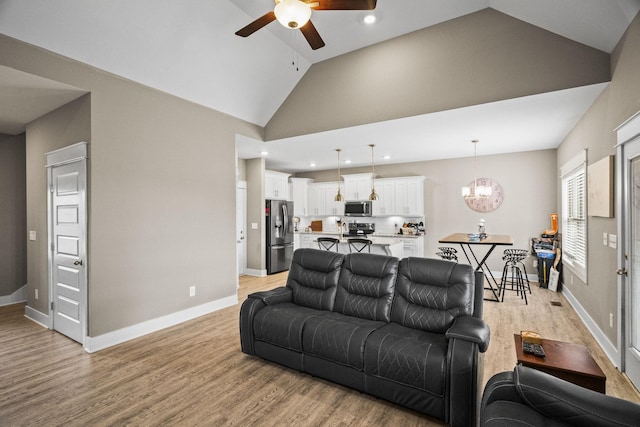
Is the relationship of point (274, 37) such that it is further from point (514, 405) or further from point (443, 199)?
point (443, 199)

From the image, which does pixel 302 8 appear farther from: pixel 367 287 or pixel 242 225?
pixel 242 225

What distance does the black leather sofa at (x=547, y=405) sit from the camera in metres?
1.26

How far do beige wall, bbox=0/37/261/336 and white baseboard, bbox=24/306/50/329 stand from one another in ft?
0.27

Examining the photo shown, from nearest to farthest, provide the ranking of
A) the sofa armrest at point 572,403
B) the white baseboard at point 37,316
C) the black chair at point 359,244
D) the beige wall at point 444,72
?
the sofa armrest at point 572,403
the beige wall at point 444,72
the white baseboard at point 37,316
the black chair at point 359,244

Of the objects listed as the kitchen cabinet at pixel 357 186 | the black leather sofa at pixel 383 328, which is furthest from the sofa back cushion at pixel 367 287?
the kitchen cabinet at pixel 357 186

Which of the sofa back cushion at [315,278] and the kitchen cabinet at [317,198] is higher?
the kitchen cabinet at [317,198]

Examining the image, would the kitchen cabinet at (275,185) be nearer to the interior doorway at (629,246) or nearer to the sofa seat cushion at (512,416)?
the interior doorway at (629,246)

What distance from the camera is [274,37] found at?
13.6 ft

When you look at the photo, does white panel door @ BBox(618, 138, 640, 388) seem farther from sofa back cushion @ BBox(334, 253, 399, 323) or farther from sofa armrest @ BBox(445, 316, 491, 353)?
sofa back cushion @ BBox(334, 253, 399, 323)

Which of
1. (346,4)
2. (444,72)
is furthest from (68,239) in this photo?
(444,72)

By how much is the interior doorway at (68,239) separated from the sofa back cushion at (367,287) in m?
2.74

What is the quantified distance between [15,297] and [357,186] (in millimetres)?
6956

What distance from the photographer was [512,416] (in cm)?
137

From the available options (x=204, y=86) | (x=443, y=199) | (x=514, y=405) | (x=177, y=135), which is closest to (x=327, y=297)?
(x=514, y=405)
